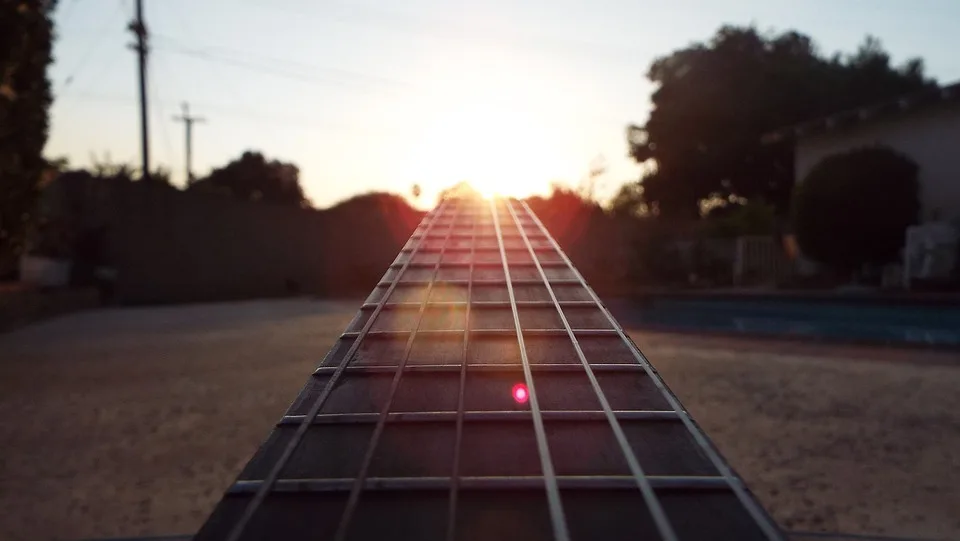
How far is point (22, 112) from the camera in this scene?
13617 mm

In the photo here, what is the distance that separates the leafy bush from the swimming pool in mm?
3057

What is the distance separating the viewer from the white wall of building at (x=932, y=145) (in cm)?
1622

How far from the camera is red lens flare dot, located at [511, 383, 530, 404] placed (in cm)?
353

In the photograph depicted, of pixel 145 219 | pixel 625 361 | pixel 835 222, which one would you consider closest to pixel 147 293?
pixel 145 219

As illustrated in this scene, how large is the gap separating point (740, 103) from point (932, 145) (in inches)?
609

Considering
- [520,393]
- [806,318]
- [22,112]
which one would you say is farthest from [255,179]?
[520,393]

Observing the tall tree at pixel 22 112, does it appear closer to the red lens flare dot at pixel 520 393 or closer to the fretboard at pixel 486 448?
the fretboard at pixel 486 448

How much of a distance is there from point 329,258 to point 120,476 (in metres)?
22.9

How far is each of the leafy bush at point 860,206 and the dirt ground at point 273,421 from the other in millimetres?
6363

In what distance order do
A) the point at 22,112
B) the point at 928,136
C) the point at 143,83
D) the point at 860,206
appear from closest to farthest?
the point at 22,112, the point at 860,206, the point at 928,136, the point at 143,83

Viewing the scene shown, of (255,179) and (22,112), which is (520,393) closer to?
(22,112)

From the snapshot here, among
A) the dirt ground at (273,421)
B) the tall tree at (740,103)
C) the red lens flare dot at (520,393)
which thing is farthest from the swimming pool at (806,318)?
the tall tree at (740,103)

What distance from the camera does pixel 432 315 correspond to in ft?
16.4

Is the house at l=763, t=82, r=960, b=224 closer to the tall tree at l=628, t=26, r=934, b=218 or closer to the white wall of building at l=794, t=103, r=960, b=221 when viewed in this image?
the white wall of building at l=794, t=103, r=960, b=221
